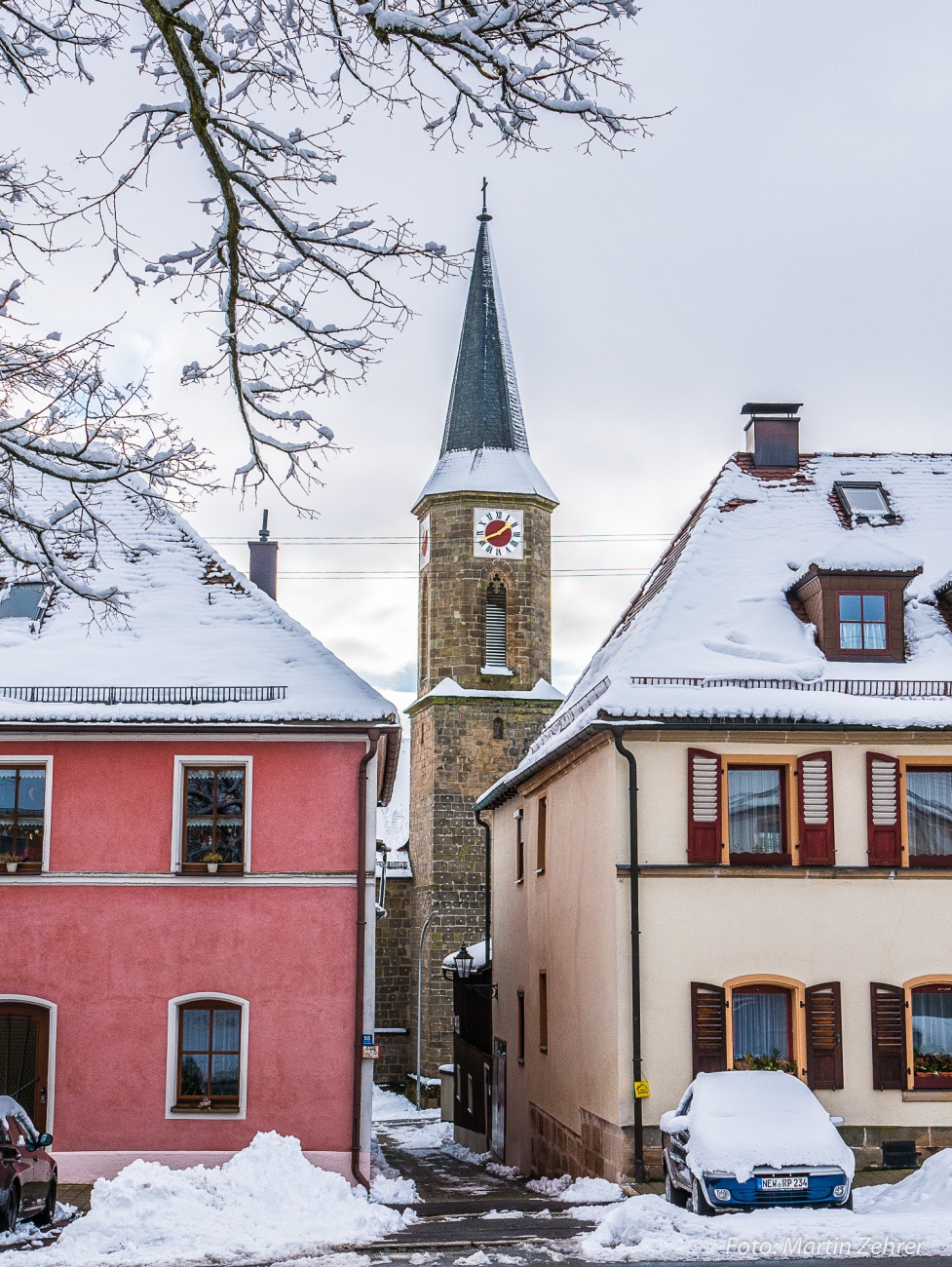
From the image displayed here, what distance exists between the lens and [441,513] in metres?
50.0

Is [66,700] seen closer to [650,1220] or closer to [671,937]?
[671,937]

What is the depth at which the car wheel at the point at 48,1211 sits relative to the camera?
14.1 m

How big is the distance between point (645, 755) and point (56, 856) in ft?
24.3

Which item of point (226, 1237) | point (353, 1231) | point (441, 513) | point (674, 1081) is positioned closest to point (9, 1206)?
point (226, 1237)

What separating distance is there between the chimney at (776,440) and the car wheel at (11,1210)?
52.6ft

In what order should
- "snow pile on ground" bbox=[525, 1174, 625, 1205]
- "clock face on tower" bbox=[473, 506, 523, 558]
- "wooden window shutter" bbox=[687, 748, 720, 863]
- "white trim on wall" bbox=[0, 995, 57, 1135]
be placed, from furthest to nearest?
1. "clock face on tower" bbox=[473, 506, 523, 558]
2. "wooden window shutter" bbox=[687, 748, 720, 863]
3. "white trim on wall" bbox=[0, 995, 57, 1135]
4. "snow pile on ground" bbox=[525, 1174, 625, 1205]

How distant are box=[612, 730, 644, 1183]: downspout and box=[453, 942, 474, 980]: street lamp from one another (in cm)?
1413

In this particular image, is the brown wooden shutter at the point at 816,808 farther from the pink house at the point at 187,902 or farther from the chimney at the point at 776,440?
the chimney at the point at 776,440

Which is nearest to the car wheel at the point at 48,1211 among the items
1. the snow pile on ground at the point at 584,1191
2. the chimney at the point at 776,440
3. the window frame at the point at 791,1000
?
the snow pile on ground at the point at 584,1191

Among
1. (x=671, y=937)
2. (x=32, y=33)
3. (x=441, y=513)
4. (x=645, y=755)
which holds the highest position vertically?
(x=441, y=513)

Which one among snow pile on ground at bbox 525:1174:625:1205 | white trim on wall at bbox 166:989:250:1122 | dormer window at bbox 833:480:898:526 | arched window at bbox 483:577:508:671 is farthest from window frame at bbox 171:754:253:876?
arched window at bbox 483:577:508:671

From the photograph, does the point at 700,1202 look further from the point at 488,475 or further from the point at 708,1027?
the point at 488,475

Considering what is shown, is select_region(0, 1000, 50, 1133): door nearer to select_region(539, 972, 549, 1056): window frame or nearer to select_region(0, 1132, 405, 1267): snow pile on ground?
select_region(0, 1132, 405, 1267): snow pile on ground

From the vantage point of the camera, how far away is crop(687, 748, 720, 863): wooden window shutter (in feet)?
61.1
